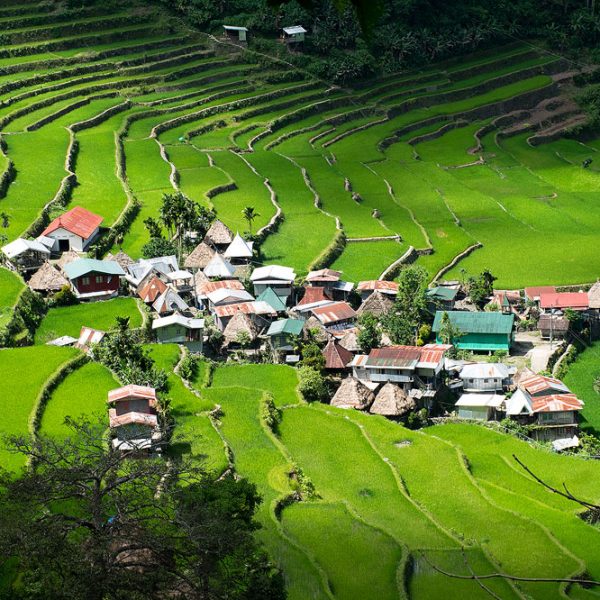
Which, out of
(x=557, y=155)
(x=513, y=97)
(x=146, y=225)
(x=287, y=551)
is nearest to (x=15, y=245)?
(x=146, y=225)

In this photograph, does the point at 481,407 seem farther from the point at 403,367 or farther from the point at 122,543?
the point at 122,543

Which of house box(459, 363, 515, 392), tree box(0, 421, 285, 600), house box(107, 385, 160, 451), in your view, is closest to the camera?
tree box(0, 421, 285, 600)

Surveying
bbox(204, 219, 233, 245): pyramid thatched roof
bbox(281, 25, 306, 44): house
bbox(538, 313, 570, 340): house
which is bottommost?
bbox(538, 313, 570, 340): house

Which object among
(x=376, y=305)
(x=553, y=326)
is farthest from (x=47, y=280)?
(x=553, y=326)

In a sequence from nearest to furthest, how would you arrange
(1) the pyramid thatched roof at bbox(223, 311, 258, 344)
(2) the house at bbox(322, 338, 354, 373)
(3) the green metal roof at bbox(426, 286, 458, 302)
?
(2) the house at bbox(322, 338, 354, 373), (1) the pyramid thatched roof at bbox(223, 311, 258, 344), (3) the green metal roof at bbox(426, 286, 458, 302)

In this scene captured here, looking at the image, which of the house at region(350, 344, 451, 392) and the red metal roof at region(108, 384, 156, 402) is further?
the house at region(350, 344, 451, 392)

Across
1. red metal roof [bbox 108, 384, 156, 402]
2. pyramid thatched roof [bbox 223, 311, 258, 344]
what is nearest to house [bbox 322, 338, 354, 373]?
pyramid thatched roof [bbox 223, 311, 258, 344]

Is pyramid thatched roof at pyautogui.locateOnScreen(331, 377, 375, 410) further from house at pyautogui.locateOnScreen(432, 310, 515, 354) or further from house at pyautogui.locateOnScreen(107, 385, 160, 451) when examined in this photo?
house at pyautogui.locateOnScreen(107, 385, 160, 451)
